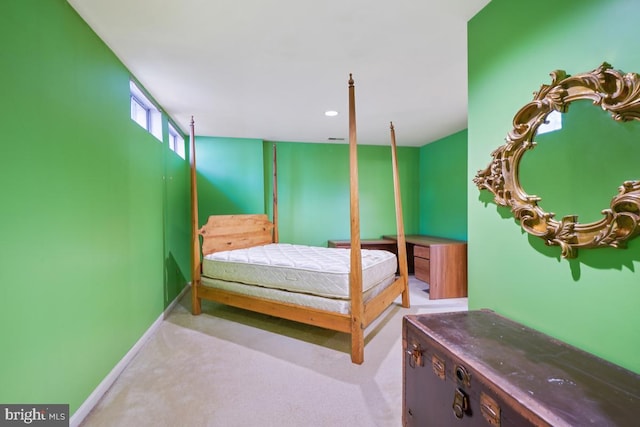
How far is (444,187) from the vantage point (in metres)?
4.68

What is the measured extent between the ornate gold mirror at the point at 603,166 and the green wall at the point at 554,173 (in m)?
0.04

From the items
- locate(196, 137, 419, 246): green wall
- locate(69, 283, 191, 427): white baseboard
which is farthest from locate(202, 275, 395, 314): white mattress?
locate(196, 137, 419, 246): green wall

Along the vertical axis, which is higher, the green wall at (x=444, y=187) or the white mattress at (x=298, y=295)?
the green wall at (x=444, y=187)

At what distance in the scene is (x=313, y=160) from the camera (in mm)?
4996

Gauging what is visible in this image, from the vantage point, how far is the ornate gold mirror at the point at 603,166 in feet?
3.05

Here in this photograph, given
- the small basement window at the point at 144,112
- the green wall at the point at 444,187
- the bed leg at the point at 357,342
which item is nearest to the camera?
the bed leg at the point at 357,342

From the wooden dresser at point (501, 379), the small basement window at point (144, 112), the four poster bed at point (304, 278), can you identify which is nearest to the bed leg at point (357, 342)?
the four poster bed at point (304, 278)

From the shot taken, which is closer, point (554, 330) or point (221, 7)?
point (554, 330)

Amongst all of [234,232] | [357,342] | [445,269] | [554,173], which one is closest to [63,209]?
[357,342]

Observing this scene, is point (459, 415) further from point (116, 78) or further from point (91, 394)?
point (116, 78)

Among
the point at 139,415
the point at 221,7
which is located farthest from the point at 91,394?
the point at 221,7

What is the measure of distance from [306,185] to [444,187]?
2411 millimetres

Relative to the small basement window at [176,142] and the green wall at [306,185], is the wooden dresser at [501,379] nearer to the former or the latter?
the green wall at [306,185]

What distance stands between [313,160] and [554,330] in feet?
13.9
